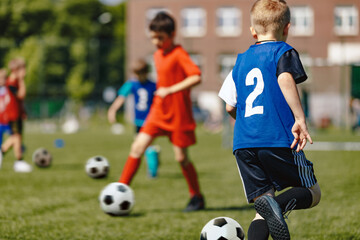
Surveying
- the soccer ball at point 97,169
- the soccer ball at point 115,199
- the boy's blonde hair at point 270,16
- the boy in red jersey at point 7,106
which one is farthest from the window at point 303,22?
the boy's blonde hair at point 270,16

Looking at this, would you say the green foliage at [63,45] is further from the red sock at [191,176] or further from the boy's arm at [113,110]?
the red sock at [191,176]

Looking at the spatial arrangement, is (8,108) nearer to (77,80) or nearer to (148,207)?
(148,207)

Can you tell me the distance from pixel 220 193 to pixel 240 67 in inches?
150

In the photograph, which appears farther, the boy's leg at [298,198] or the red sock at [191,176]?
the red sock at [191,176]

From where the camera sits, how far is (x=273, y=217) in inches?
111

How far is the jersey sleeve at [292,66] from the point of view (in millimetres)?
3004

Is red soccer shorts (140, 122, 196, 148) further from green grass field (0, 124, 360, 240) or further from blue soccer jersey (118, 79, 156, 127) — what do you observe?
blue soccer jersey (118, 79, 156, 127)

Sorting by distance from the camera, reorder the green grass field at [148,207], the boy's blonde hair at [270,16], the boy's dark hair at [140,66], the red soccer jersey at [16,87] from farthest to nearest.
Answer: the red soccer jersey at [16,87] → the boy's dark hair at [140,66] → the green grass field at [148,207] → the boy's blonde hair at [270,16]

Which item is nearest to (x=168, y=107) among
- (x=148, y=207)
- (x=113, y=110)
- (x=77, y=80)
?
(x=148, y=207)

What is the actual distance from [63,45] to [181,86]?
36689 millimetres

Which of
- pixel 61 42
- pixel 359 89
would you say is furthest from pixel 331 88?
pixel 61 42

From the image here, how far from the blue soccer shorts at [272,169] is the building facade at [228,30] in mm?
29928

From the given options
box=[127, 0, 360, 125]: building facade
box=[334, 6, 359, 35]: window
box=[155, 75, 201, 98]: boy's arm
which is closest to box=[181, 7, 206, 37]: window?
box=[127, 0, 360, 125]: building facade

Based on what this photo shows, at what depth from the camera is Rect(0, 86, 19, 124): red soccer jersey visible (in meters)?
8.90
